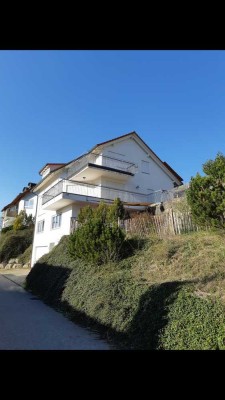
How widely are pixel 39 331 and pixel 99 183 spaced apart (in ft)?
58.9

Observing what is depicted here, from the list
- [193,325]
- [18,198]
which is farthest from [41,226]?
[193,325]

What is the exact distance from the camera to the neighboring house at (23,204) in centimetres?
4161

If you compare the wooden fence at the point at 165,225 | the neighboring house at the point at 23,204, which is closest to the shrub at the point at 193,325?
the wooden fence at the point at 165,225

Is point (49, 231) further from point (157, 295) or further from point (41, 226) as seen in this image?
point (157, 295)

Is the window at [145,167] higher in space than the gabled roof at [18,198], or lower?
lower

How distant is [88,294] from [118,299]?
1.99m

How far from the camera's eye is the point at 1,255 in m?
32.0

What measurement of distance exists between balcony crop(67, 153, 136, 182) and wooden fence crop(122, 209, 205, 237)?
1021 centimetres

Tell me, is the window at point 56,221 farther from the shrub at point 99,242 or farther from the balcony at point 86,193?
the shrub at point 99,242

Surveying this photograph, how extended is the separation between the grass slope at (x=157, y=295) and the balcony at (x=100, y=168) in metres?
12.6

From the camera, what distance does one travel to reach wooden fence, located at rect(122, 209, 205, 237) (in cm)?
1139

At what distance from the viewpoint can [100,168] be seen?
76.9ft
